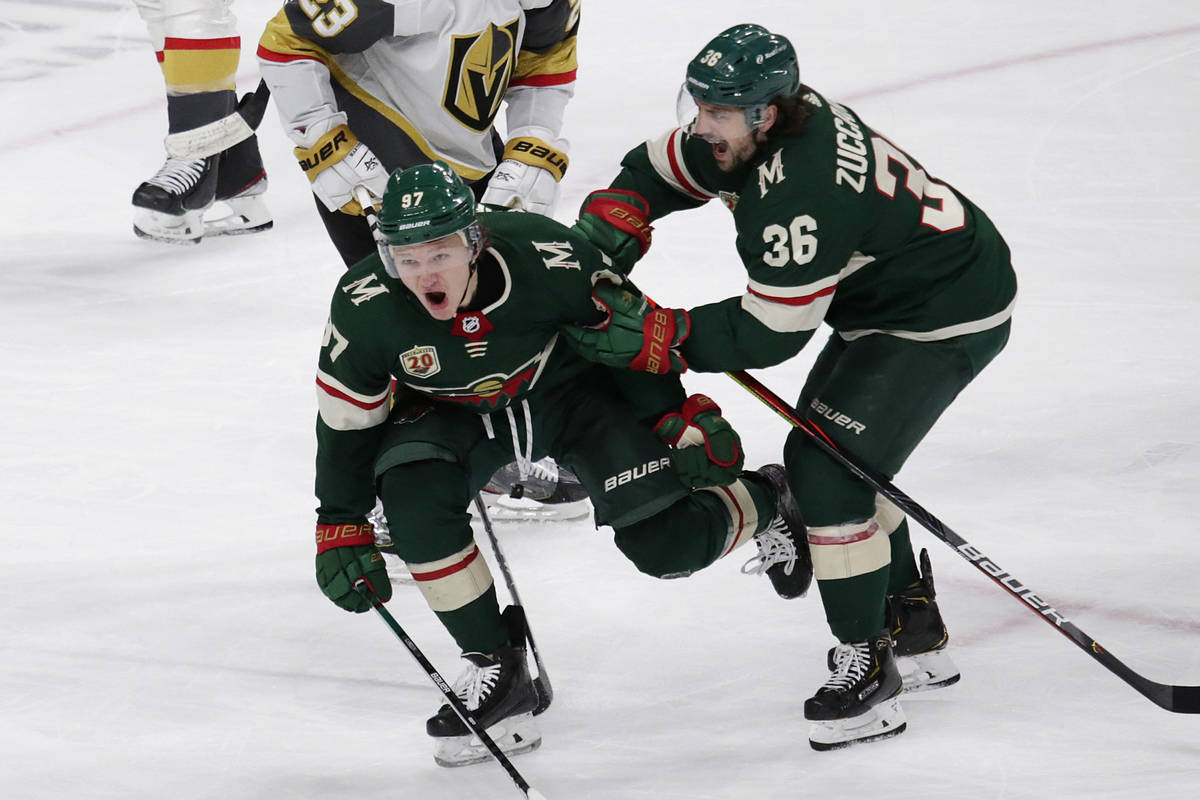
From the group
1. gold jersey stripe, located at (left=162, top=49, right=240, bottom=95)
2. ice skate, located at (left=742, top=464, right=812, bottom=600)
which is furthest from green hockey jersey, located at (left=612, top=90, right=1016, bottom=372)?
gold jersey stripe, located at (left=162, top=49, right=240, bottom=95)

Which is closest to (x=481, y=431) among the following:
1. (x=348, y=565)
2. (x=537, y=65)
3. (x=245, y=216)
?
(x=348, y=565)

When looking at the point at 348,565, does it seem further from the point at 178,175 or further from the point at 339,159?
the point at 178,175

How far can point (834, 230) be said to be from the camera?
2449 millimetres

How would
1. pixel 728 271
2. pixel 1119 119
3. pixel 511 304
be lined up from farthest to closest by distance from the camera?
1. pixel 1119 119
2. pixel 728 271
3. pixel 511 304

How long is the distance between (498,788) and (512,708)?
5.8 inches

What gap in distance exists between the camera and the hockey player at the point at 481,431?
259 cm

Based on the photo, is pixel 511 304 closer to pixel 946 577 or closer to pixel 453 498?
pixel 453 498

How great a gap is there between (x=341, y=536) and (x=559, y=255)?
639 mm

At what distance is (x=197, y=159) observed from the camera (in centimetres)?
497

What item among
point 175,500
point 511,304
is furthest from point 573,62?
point 175,500

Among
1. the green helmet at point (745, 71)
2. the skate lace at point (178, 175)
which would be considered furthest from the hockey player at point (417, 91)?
the skate lace at point (178, 175)

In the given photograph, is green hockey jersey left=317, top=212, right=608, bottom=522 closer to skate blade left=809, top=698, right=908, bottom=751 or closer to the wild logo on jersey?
the wild logo on jersey

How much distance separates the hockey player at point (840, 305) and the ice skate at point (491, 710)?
52 cm

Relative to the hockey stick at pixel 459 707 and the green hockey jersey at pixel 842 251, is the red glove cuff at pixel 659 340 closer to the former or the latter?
the green hockey jersey at pixel 842 251
